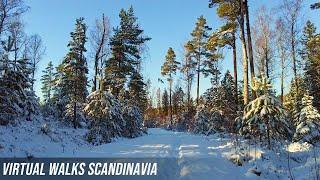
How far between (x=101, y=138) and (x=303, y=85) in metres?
30.6

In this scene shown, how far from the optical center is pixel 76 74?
1294 inches

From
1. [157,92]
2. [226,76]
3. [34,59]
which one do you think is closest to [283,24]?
[226,76]

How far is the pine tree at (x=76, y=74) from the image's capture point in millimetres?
31391

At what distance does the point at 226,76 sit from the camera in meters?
43.3

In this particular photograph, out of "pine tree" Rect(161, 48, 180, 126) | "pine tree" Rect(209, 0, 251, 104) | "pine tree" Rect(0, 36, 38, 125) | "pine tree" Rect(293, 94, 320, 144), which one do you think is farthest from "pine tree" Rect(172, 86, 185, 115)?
"pine tree" Rect(0, 36, 38, 125)

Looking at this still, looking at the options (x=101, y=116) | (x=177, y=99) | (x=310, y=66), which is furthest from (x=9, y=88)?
(x=177, y=99)

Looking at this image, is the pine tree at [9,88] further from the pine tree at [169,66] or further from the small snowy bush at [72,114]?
the pine tree at [169,66]

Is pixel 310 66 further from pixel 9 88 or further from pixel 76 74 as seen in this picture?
pixel 9 88

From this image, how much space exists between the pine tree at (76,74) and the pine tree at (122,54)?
2592 millimetres

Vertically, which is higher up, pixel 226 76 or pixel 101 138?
pixel 226 76

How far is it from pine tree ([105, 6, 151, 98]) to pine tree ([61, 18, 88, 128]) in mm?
2592

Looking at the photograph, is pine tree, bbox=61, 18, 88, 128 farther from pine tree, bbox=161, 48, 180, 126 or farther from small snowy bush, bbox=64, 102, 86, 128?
pine tree, bbox=161, 48, 180, 126

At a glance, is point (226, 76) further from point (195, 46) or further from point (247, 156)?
point (247, 156)

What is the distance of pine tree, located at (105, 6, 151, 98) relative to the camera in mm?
35094
